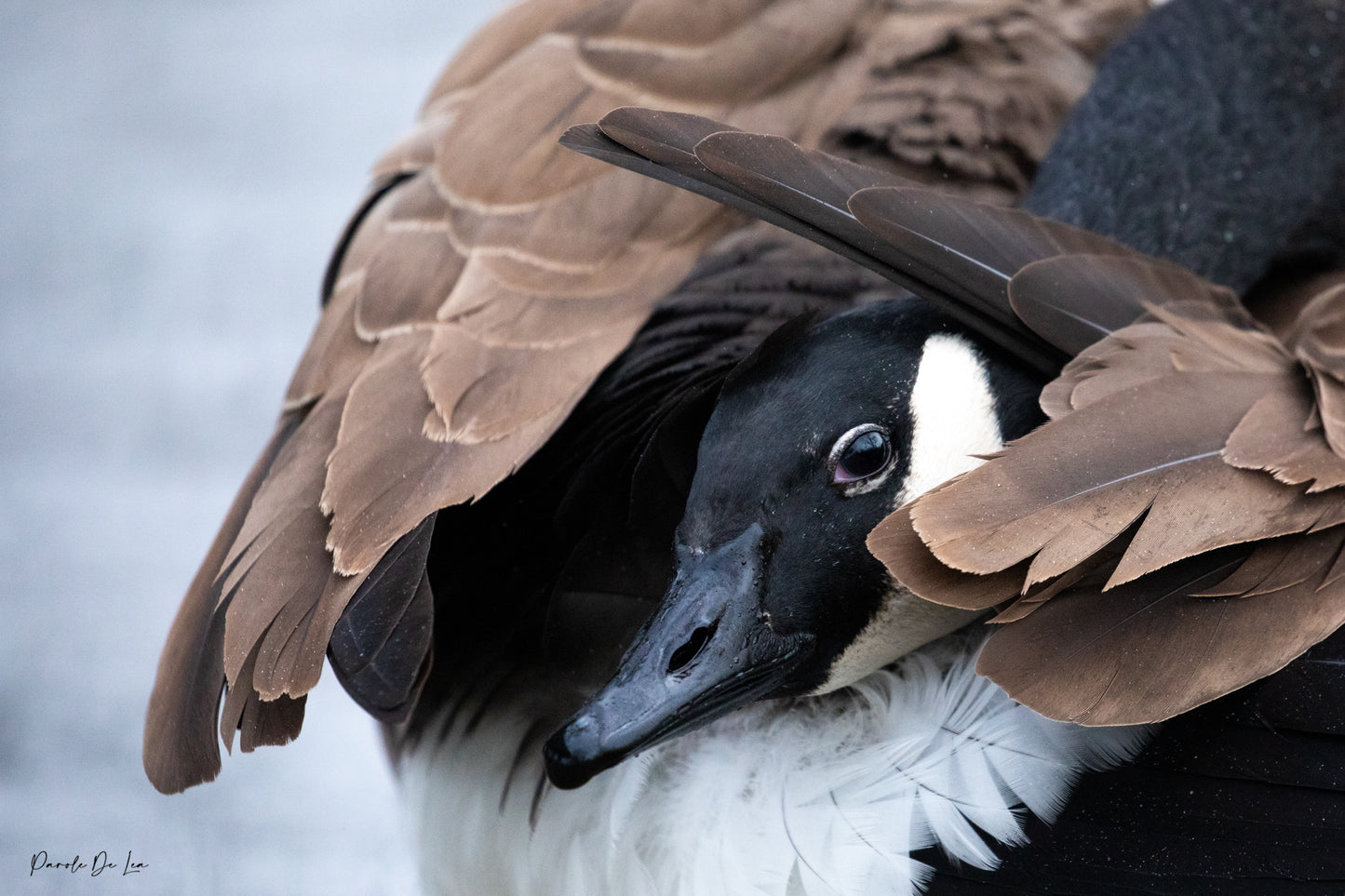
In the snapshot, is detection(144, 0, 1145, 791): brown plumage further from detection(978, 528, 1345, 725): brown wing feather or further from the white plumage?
detection(978, 528, 1345, 725): brown wing feather

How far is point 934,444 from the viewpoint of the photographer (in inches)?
47.5

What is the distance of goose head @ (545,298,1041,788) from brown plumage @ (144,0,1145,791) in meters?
0.20

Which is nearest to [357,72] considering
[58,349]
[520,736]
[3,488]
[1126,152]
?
[58,349]

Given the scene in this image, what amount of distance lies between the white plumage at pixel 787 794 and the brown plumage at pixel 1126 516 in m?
0.13

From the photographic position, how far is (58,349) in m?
2.83

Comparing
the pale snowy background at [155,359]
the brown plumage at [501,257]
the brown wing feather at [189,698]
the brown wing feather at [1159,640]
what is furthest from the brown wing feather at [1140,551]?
the pale snowy background at [155,359]

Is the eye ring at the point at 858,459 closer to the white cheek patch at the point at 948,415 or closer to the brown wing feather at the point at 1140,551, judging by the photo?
the white cheek patch at the point at 948,415

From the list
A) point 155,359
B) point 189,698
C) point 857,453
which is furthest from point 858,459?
point 155,359

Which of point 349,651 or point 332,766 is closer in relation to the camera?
point 349,651

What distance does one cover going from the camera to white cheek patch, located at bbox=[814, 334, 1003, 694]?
1.20 m

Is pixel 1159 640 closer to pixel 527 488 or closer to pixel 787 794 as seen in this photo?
pixel 787 794

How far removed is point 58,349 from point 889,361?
2222 millimetres

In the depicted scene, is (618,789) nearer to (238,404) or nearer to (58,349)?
(238,404)

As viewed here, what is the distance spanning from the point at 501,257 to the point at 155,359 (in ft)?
5.45
